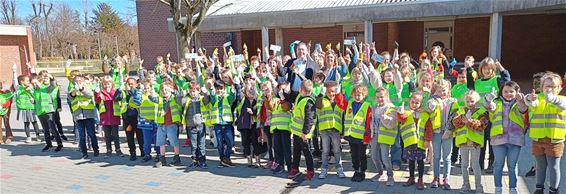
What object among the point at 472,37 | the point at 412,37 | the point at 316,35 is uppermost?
the point at 316,35

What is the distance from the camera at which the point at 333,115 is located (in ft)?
18.8

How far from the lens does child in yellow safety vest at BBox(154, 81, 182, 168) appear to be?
22.0 feet

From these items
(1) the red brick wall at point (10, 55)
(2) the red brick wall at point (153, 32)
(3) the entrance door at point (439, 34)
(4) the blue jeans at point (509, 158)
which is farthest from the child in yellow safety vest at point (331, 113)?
(1) the red brick wall at point (10, 55)

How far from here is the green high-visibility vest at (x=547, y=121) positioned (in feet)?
14.5

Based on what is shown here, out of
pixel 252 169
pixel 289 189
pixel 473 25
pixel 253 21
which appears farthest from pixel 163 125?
pixel 473 25

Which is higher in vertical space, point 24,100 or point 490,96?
point 490,96

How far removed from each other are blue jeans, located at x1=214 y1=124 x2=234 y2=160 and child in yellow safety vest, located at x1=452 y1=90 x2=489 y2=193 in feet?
11.0

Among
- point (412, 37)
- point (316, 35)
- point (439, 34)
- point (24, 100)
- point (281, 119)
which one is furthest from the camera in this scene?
point (316, 35)

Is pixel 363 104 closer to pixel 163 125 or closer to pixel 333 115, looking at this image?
pixel 333 115

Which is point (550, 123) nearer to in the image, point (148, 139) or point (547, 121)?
point (547, 121)

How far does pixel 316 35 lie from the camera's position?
2308 cm

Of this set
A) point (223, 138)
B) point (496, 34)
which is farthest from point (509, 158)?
point (496, 34)

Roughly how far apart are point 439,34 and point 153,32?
17.4m

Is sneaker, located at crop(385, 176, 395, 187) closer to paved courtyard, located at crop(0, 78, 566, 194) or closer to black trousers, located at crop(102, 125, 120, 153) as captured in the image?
paved courtyard, located at crop(0, 78, 566, 194)
